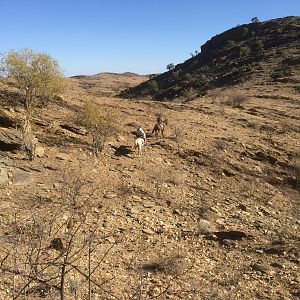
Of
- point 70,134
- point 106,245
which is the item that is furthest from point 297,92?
point 106,245

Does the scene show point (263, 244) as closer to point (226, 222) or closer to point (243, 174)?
point (226, 222)

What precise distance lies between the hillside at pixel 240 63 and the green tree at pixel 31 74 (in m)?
16.2

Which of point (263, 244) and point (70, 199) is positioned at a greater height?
point (70, 199)

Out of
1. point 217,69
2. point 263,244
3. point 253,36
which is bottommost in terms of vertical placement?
point 263,244

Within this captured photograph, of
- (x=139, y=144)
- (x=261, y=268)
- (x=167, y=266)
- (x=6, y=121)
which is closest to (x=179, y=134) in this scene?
(x=139, y=144)

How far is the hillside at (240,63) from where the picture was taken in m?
33.5

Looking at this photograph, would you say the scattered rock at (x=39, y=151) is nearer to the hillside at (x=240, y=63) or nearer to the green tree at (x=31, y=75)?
the green tree at (x=31, y=75)

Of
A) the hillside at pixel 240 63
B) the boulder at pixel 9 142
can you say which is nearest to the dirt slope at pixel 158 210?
the boulder at pixel 9 142

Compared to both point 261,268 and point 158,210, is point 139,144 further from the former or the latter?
point 261,268

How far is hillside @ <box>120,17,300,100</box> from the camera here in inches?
1318

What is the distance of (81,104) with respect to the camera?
15773mm

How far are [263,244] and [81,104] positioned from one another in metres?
10.2

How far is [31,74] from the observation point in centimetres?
1198

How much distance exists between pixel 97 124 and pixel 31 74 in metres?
2.61
